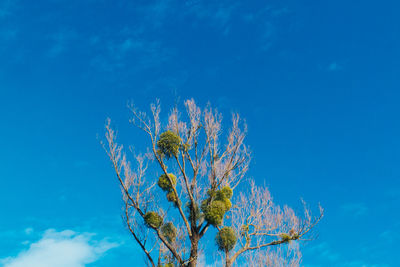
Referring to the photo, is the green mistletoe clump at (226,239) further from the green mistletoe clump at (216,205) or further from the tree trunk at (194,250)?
the tree trunk at (194,250)

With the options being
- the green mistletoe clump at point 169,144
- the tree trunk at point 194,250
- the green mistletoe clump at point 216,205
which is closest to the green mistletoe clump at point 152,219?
the tree trunk at point 194,250

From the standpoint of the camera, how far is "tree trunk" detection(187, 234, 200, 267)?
10.8 m

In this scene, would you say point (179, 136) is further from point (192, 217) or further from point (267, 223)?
point (267, 223)

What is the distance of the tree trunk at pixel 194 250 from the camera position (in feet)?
35.6

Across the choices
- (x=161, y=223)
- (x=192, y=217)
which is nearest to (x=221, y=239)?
(x=192, y=217)

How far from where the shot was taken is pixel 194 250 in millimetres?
11039

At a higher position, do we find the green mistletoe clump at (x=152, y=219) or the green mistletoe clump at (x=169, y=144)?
the green mistletoe clump at (x=169, y=144)

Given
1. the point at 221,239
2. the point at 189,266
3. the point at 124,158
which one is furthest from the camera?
the point at 124,158

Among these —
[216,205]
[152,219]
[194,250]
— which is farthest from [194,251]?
[152,219]

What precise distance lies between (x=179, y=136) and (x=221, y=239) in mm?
3553

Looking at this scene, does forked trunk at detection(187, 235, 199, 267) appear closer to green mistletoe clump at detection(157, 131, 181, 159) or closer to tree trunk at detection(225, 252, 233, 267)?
tree trunk at detection(225, 252, 233, 267)

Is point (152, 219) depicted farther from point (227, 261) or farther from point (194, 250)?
point (227, 261)

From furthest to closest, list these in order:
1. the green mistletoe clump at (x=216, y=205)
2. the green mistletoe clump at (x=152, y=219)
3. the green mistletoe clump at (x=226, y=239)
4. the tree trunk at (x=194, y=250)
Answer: the green mistletoe clump at (x=152, y=219), the green mistletoe clump at (x=226, y=239), the green mistletoe clump at (x=216, y=205), the tree trunk at (x=194, y=250)

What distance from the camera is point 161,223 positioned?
1213 cm
